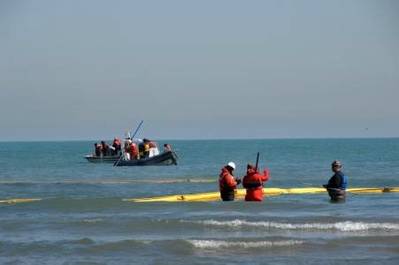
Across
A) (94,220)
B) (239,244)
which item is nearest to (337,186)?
(94,220)

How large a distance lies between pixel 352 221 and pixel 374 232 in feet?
3.76

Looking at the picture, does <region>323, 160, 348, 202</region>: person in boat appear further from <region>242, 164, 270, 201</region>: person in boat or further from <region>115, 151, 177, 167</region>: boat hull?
<region>115, 151, 177, 167</region>: boat hull

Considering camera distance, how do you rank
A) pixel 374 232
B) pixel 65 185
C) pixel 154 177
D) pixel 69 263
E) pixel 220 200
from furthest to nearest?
1. pixel 154 177
2. pixel 65 185
3. pixel 220 200
4. pixel 374 232
5. pixel 69 263

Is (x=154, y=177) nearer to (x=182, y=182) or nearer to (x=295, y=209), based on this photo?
(x=182, y=182)

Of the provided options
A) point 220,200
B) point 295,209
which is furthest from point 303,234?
point 220,200

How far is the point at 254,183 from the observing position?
18.5m

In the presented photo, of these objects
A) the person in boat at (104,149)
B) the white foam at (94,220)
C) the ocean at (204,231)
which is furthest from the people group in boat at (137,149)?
the white foam at (94,220)

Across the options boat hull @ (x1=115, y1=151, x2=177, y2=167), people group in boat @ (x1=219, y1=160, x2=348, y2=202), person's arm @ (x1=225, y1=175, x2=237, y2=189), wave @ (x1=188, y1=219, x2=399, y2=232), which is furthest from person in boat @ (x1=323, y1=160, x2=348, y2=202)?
boat hull @ (x1=115, y1=151, x2=177, y2=167)

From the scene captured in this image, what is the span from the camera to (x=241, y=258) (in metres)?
12.8

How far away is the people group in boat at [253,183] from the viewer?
18219 millimetres

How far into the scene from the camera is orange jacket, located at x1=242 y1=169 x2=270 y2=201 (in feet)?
59.4

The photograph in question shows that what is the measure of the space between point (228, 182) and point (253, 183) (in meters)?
0.69

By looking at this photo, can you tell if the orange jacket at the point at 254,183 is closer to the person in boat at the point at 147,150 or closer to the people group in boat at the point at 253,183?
the people group in boat at the point at 253,183

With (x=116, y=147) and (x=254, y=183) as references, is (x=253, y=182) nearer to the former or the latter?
(x=254, y=183)
